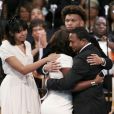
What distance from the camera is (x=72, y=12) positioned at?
16.5 ft

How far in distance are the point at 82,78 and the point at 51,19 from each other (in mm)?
3830

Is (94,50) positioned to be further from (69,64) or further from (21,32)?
(21,32)

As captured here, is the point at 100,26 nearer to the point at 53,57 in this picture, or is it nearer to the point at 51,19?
the point at 51,19

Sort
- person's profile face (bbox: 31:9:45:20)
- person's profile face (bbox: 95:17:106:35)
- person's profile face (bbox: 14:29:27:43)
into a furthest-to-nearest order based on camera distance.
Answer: person's profile face (bbox: 31:9:45:20), person's profile face (bbox: 95:17:106:35), person's profile face (bbox: 14:29:27:43)

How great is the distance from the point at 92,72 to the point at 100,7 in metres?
3.82

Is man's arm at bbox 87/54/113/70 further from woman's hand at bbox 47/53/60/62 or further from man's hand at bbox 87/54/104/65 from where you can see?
woman's hand at bbox 47/53/60/62

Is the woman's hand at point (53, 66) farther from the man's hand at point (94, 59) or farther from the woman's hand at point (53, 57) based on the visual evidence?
the man's hand at point (94, 59)

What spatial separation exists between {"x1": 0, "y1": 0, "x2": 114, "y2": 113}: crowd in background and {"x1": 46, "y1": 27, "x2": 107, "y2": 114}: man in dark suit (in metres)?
1.61

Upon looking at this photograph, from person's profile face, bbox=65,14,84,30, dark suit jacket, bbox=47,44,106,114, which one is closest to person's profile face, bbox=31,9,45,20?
person's profile face, bbox=65,14,84,30

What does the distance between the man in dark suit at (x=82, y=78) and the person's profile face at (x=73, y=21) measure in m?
0.62

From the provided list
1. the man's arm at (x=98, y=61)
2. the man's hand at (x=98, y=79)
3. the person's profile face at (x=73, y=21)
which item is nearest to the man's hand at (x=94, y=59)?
the man's arm at (x=98, y=61)

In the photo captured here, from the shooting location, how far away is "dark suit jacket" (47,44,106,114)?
420 centimetres

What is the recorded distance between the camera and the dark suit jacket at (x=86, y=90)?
4.20 meters

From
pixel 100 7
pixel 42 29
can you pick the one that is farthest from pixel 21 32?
pixel 100 7
